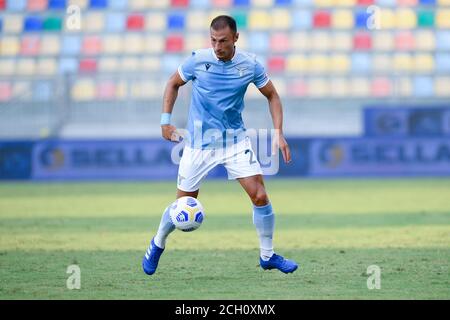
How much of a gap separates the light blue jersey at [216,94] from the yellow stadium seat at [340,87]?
19.7 meters

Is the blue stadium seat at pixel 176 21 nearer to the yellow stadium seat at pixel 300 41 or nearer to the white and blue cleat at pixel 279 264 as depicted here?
the yellow stadium seat at pixel 300 41

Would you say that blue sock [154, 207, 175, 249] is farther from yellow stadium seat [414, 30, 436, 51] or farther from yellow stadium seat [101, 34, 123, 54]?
yellow stadium seat [414, 30, 436, 51]

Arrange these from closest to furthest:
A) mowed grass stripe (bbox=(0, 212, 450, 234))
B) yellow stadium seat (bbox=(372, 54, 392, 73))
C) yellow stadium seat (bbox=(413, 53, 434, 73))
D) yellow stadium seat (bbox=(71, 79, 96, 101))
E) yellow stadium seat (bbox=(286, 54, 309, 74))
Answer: mowed grass stripe (bbox=(0, 212, 450, 234))
yellow stadium seat (bbox=(71, 79, 96, 101))
yellow stadium seat (bbox=(372, 54, 392, 73))
yellow stadium seat (bbox=(413, 53, 434, 73))
yellow stadium seat (bbox=(286, 54, 309, 74))

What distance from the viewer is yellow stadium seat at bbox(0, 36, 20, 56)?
29.6 metres

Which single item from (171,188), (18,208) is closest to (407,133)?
(171,188)

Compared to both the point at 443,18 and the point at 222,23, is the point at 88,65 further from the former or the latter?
the point at 222,23

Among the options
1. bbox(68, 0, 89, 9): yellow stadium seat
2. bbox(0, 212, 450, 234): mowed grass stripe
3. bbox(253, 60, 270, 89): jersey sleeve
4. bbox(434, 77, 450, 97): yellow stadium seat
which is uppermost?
bbox(68, 0, 89, 9): yellow stadium seat

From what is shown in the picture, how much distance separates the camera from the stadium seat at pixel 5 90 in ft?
90.2

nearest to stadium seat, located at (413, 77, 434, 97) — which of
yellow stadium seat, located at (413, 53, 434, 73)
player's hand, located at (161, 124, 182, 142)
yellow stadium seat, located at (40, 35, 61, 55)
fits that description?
yellow stadium seat, located at (413, 53, 434, 73)

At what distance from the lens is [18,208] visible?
16.8m

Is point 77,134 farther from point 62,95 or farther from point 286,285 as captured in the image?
point 286,285

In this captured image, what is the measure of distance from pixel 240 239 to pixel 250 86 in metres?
15.7

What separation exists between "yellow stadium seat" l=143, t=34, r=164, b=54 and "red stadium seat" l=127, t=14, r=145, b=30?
0.41 m
